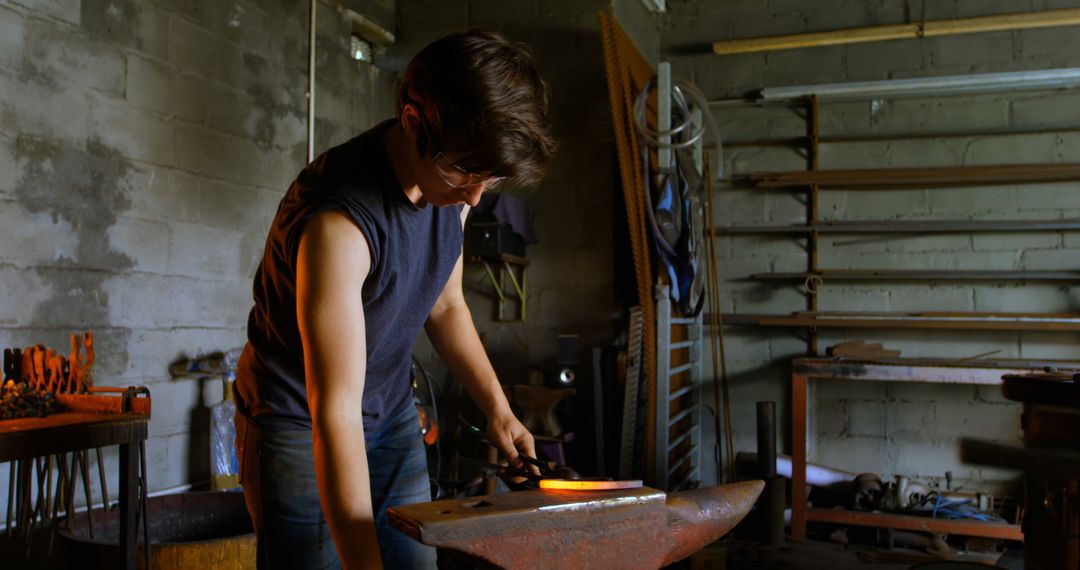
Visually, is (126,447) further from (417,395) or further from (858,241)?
(858,241)

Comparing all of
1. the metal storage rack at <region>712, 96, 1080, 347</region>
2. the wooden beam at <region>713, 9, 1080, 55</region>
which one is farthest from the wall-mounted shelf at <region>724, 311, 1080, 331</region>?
the wooden beam at <region>713, 9, 1080, 55</region>

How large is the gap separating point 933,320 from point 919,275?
0.30 m

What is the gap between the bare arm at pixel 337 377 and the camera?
1106 mm

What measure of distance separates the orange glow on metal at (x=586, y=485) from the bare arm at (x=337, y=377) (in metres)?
0.28

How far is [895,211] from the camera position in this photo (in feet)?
14.4

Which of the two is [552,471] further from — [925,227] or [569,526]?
[925,227]

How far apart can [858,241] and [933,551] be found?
1.58m

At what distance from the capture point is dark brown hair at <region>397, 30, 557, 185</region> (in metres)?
1.13

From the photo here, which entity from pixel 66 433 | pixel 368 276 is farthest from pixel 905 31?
pixel 66 433

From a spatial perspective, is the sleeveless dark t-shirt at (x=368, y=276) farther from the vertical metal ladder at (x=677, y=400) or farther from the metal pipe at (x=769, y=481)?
the metal pipe at (x=769, y=481)

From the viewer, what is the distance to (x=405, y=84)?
123 cm

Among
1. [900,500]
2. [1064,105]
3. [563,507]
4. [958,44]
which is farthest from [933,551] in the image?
[563,507]

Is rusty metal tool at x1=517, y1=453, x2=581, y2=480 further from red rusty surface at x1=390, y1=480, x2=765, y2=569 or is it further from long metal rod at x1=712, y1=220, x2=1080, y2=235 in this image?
long metal rod at x1=712, y1=220, x2=1080, y2=235

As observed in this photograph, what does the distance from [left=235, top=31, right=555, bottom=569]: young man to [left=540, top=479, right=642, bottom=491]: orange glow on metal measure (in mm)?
273
